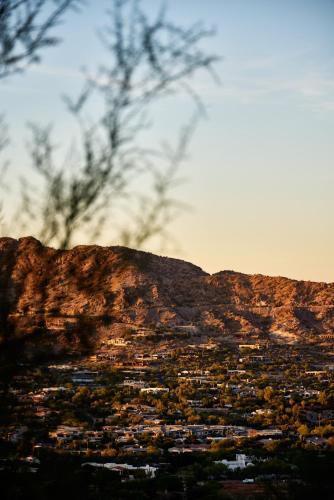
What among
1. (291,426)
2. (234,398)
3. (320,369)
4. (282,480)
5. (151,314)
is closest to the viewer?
(282,480)

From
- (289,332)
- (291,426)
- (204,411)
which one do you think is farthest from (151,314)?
(291,426)

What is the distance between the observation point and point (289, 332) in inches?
2515

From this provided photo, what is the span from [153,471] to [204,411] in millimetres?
18463

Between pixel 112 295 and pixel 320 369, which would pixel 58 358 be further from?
pixel 320 369

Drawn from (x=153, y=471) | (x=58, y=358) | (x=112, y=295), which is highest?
(x=112, y=295)

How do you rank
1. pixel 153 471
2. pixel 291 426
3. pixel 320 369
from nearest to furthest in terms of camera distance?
pixel 153 471 → pixel 291 426 → pixel 320 369

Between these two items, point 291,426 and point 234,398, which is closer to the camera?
point 291,426

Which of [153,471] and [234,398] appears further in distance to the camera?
[234,398]

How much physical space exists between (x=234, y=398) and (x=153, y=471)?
→ 22.8 metres

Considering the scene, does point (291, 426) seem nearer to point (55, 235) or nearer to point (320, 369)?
point (320, 369)

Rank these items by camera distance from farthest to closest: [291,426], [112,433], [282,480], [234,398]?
1. [234,398]
2. [291,426]
3. [112,433]
4. [282,480]

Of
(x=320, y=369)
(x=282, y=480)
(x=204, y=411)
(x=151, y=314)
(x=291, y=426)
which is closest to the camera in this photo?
(x=282, y=480)

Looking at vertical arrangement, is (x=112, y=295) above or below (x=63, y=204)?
below

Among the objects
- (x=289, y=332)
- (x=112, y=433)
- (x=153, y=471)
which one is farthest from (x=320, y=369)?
(x=153, y=471)
